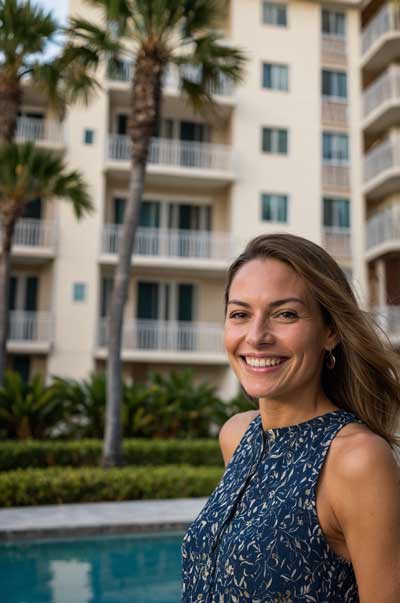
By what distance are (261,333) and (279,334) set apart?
53 mm

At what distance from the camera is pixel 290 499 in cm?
172

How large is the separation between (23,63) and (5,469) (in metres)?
9.25

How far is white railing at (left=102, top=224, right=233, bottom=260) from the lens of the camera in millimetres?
23362

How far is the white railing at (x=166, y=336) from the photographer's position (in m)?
22.6

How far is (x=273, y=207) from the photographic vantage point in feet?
80.0

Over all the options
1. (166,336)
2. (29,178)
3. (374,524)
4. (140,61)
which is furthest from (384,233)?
(374,524)

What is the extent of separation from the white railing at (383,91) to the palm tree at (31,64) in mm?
14061

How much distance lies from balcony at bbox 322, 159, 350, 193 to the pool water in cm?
1837

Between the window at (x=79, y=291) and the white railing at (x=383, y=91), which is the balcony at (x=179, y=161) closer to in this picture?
the window at (x=79, y=291)

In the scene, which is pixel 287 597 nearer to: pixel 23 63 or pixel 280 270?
pixel 280 270

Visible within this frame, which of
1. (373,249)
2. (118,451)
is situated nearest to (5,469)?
(118,451)

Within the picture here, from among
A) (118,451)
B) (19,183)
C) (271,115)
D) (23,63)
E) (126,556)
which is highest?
(271,115)

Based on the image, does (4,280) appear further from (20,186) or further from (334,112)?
(334,112)

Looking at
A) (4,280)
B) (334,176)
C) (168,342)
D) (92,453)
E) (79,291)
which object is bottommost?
(92,453)
